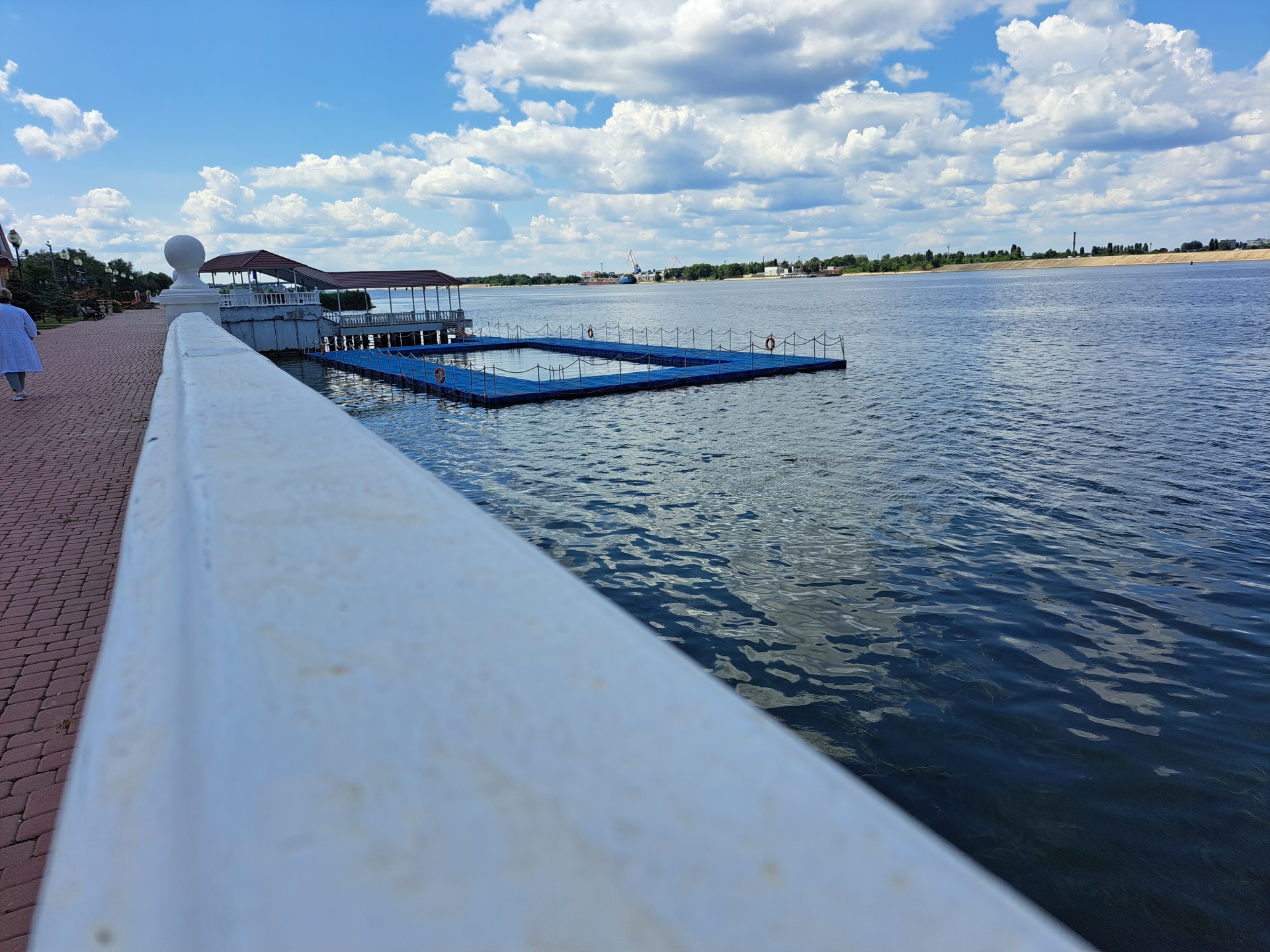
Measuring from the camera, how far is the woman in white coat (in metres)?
14.7

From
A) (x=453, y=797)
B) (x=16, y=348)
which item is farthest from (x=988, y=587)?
(x=16, y=348)

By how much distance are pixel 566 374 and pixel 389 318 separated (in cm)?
1595

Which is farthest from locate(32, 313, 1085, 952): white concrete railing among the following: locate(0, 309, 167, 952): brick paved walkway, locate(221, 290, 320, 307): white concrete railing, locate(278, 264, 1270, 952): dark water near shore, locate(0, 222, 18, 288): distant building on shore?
locate(0, 222, 18, 288): distant building on shore

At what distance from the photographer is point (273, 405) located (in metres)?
3.37

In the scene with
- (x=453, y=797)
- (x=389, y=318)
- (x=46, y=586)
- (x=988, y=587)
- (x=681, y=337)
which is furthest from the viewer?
(x=681, y=337)

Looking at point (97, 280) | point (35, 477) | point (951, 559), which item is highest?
point (97, 280)

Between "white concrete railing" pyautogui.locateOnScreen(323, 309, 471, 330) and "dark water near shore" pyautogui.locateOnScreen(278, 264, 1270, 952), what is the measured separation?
792 inches

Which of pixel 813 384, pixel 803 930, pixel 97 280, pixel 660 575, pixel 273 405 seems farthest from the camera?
pixel 97 280

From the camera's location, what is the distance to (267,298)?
132ft

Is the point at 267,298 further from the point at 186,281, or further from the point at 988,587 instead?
the point at 988,587

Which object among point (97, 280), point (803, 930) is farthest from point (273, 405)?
point (97, 280)

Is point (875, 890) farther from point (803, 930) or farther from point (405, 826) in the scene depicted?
point (405, 826)

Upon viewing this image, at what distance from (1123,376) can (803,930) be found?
110 ft

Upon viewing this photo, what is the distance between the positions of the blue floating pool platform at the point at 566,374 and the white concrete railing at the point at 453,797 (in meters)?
23.7
